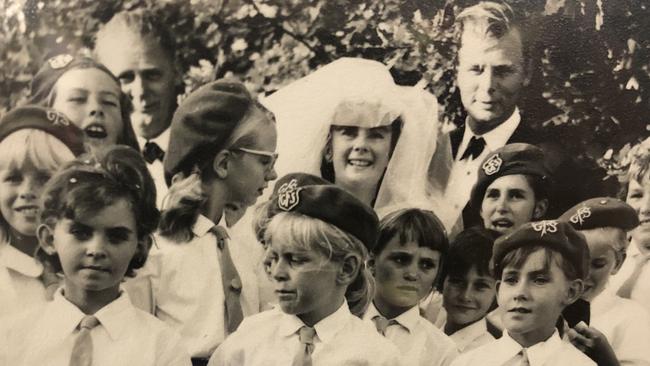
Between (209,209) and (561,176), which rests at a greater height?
(561,176)

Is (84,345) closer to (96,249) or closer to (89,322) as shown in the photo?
(89,322)

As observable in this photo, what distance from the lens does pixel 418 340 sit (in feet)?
8.68

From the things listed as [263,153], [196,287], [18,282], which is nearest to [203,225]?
[196,287]

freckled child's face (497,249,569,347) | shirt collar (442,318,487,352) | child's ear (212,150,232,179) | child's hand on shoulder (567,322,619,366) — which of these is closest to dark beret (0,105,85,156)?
child's ear (212,150,232,179)

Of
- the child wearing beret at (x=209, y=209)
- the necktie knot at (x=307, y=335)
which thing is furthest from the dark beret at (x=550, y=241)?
the child wearing beret at (x=209, y=209)

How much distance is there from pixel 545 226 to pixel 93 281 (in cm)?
153

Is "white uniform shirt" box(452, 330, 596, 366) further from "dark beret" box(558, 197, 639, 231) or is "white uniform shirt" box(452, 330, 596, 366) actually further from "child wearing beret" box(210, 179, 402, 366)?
"dark beret" box(558, 197, 639, 231)

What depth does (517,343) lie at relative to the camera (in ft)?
8.61

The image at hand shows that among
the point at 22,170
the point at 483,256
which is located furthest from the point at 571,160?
the point at 22,170

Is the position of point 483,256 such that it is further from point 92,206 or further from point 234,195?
point 92,206

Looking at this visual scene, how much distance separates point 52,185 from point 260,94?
78 cm

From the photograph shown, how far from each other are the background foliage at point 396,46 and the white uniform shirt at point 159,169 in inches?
8.1

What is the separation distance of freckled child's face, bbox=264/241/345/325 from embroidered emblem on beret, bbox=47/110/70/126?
2.95 ft

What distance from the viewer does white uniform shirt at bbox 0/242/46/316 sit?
271cm
